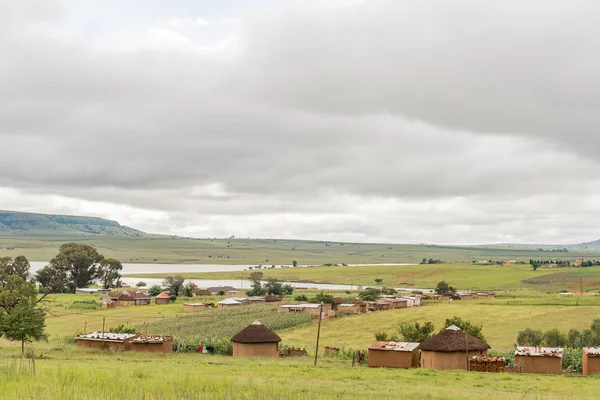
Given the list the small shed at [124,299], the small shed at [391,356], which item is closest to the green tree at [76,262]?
the small shed at [124,299]

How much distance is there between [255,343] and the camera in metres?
47.6

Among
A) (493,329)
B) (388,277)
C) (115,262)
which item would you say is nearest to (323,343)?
(493,329)

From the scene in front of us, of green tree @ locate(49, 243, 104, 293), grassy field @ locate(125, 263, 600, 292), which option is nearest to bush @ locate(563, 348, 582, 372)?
grassy field @ locate(125, 263, 600, 292)

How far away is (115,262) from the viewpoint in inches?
5615

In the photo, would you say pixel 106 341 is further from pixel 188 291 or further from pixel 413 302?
pixel 188 291

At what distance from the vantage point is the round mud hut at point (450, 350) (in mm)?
41500

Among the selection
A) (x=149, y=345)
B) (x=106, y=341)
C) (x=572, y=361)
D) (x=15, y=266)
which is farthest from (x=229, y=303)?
(x=572, y=361)

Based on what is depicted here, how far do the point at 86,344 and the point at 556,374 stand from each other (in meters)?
36.2

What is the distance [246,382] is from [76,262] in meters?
120

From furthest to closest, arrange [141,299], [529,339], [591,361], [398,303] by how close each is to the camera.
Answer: [141,299], [398,303], [529,339], [591,361]

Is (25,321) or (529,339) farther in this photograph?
(529,339)

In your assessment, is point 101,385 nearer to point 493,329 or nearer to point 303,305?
point 493,329

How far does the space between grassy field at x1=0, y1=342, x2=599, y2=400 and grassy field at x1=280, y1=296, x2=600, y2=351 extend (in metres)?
19.6

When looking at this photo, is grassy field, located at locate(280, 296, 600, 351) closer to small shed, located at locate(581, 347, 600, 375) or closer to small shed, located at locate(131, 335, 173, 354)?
small shed, located at locate(131, 335, 173, 354)
